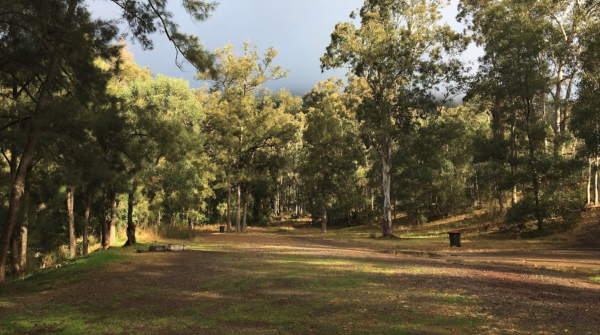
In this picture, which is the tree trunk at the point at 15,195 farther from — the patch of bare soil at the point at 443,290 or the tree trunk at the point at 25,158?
the patch of bare soil at the point at 443,290

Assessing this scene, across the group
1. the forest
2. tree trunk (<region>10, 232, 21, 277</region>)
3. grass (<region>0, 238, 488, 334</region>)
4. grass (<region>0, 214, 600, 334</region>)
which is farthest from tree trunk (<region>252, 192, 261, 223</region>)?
grass (<region>0, 238, 488, 334</region>)

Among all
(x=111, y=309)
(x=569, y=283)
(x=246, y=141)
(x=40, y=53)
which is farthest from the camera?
(x=246, y=141)

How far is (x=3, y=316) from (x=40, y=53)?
6.20 meters

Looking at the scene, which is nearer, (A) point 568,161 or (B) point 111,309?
(B) point 111,309

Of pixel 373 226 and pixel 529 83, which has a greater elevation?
pixel 529 83

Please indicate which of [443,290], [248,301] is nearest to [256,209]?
[443,290]

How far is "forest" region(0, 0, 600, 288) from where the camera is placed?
9.30 metres

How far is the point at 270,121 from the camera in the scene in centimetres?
3275

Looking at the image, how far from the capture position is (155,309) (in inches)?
232

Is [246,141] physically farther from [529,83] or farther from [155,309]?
[155,309]

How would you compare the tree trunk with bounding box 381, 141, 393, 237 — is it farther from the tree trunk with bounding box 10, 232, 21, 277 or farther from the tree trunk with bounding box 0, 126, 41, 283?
the tree trunk with bounding box 0, 126, 41, 283

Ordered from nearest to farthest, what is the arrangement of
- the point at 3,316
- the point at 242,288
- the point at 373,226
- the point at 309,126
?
the point at 3,316, the point at 242,288, the point at 309,126, the point at 373,226

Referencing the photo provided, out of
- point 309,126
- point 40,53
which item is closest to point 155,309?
point 40,53

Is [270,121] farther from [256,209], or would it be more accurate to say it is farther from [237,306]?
[237,306]
